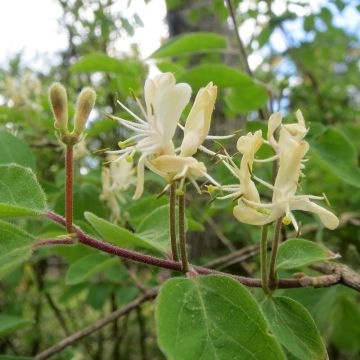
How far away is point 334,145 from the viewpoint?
3.98ft

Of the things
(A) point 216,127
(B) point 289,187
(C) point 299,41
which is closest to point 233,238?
(A) point 216,127

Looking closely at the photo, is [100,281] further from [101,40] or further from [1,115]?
[101,40]

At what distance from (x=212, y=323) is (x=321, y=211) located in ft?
0.70

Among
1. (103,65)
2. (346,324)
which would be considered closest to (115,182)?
(103,65)

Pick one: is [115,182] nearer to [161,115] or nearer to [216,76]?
[216,76]

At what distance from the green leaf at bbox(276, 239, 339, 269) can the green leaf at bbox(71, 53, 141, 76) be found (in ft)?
2.60

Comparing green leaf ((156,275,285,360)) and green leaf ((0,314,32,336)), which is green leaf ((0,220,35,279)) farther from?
green leaf ((0,314,32,336))

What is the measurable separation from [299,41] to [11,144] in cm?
177

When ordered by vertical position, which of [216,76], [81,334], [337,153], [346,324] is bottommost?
[346,324]

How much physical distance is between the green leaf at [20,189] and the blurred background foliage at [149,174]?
0.35ft

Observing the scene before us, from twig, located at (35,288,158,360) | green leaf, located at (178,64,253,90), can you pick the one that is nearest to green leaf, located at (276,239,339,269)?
twig, located at (35,288,158,360)

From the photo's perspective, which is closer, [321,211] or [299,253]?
[321,211]

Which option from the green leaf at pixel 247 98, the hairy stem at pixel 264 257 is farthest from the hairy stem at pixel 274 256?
the green leaf at pixel 247 98

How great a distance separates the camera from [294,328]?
0.73 m
